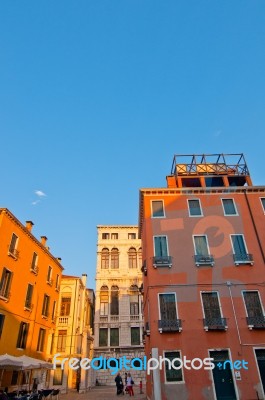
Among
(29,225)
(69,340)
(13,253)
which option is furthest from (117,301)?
(13,253)

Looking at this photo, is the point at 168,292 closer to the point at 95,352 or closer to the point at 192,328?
the point at 192,328

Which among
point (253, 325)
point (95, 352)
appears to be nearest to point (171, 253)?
point (253, 325)

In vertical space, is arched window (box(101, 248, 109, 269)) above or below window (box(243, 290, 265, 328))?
above

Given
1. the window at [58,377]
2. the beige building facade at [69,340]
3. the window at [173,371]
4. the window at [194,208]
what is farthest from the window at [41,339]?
the window at [194,208]

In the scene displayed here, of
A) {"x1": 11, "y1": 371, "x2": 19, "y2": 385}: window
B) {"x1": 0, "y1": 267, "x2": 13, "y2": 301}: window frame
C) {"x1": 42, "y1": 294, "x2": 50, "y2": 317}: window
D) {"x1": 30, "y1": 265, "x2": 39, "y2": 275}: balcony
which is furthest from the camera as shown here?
{"x1": 42, "y1": 294, "x2": 50, "y2": 317}: window

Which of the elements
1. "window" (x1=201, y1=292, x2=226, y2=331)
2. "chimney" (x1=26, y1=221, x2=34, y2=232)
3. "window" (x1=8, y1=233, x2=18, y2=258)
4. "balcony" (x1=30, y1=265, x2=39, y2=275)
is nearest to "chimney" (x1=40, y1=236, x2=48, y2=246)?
"chimney" (x1=26, y1=221, x2=34, y2=232)

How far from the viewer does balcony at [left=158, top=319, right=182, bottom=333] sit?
18516mm

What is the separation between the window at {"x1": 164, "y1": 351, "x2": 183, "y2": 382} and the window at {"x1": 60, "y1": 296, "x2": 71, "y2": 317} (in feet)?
54.4

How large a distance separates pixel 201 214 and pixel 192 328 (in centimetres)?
858

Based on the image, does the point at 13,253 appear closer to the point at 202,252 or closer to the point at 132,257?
the point at 202,252

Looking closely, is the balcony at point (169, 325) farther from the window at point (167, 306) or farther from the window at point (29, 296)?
the window at point (29, 296)

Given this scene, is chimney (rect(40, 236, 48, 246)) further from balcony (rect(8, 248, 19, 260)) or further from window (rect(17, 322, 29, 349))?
window (rect(17, 322, 29, 349))

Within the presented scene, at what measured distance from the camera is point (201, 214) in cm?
2325

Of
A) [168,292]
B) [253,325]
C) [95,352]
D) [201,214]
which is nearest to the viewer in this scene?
[253,325]
